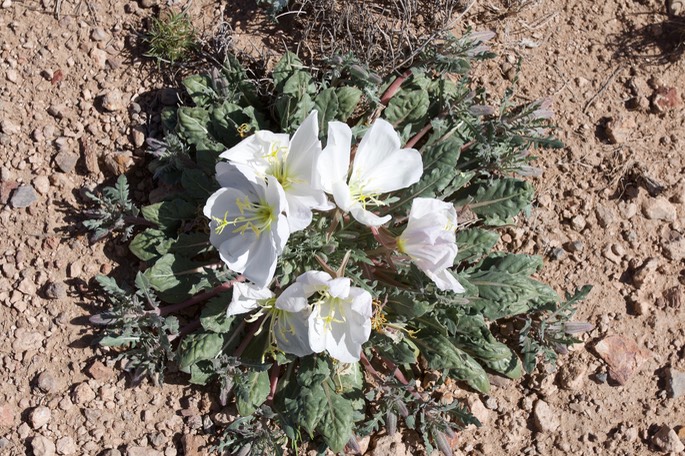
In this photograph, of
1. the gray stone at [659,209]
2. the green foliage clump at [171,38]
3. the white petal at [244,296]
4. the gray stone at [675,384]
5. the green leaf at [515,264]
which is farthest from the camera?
the gray stone at [659,209]

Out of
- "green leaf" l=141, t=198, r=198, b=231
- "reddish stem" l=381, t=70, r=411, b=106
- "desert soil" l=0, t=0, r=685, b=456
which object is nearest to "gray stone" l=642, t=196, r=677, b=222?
"desert soil" l=0, t=0, r=685, b=456

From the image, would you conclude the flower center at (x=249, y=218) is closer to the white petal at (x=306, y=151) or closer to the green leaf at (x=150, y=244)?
the white petal at (x=306, y=151)

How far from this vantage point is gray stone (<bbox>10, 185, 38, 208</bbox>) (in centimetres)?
377

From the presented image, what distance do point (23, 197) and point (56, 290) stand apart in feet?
1.74

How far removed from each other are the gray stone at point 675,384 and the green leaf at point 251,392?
216cm

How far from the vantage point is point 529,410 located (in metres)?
3.84

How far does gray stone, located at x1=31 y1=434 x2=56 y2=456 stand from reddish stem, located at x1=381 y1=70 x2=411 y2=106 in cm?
246

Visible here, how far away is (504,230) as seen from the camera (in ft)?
13.3

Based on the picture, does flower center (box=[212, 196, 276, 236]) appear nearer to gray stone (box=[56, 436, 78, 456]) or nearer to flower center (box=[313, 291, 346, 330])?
flower center (box=[313, 291, 346, 330])

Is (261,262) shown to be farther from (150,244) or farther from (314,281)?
(150,244)

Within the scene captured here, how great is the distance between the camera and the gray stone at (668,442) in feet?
12.3

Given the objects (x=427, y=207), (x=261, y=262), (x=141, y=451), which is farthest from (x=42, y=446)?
(x=427, y=207)

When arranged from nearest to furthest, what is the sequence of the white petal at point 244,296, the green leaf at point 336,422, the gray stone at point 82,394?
the white petal at point 244,296 < the green leaf at point 336,422 < the gray stone at point 82,394

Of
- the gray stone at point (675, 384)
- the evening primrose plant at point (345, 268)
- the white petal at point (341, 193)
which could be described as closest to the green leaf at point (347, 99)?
the evening primrose plant at point (345, 268)
